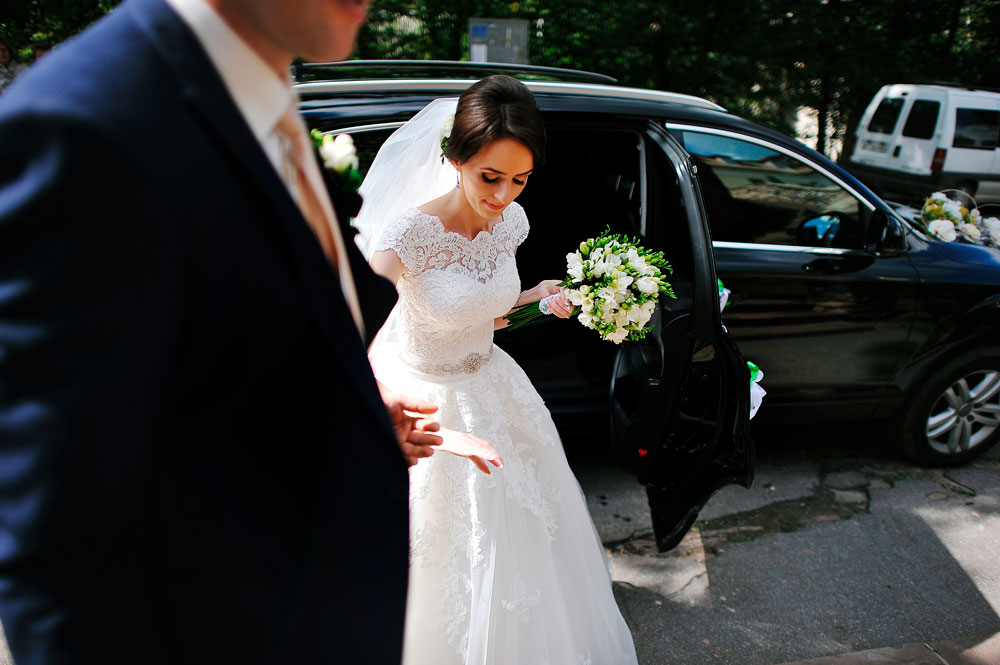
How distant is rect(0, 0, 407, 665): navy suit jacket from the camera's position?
667mm

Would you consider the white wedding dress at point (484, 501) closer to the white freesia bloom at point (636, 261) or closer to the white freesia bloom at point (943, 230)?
the white freesia bloom at point (636, 261)

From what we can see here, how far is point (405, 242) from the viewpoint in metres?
2.05

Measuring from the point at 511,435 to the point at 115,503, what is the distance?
159cm

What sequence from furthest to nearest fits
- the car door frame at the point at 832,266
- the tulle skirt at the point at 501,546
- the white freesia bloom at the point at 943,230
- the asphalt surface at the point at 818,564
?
the white freesia bloom at the point at 943,230
the car door frame at the point at 832,266
the asphalt surface at the point at 818,564
the tulle skirt at the point at 501,546

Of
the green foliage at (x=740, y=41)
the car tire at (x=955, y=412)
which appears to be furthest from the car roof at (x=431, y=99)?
the green foliage at (x=740, y=41)

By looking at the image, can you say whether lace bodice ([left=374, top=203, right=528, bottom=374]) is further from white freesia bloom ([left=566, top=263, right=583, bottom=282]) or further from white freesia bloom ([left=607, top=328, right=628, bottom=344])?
white freesia bloom ([left=607, top=328, right=628, bottom=344])

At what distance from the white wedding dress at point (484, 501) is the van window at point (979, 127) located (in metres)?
10.1

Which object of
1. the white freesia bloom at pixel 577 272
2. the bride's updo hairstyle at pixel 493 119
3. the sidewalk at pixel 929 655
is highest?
the bride's updo hairstyle at pixel 493 119

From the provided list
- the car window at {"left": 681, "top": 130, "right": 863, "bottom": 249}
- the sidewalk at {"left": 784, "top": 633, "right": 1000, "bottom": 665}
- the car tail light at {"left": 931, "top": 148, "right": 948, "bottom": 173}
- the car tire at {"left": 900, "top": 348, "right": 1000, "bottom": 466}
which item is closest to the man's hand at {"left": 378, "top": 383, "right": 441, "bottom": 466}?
the sidewalk at {"left": 784, "top": 633, "right": 1000, "bottom": 665}

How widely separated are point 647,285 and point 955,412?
2.51 meters

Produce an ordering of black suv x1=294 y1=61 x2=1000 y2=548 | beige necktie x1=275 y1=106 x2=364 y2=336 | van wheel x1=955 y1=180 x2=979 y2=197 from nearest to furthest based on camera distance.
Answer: beige necktie x1=275 y1=106 x2=364 y2=336
black suv x1=294 y1=61 x2=1000 y2=548
van wheel x1=955 y1=180 x2=979 y2=197

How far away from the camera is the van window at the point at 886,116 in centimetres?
1057

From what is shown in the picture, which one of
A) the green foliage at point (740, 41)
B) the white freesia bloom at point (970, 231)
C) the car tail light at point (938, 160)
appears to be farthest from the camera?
the green foliage at point (740, 41)

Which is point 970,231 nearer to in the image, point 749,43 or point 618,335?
point 618,335
